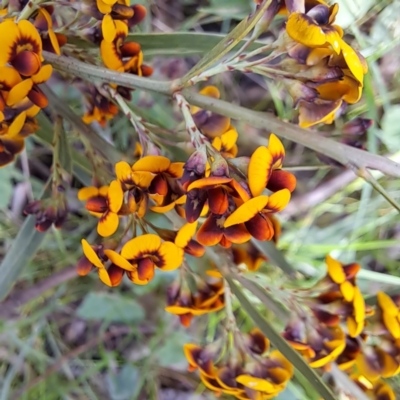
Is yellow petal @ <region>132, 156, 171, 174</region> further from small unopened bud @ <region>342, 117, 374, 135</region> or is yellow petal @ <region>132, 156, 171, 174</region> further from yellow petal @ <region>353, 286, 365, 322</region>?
yellow petal @ <region>353, 286, 365, 322</region>

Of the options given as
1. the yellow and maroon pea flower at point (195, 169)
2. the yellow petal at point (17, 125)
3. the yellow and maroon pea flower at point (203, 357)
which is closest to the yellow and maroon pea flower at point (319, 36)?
the yellow and maroon pea flower at point (195, 169)

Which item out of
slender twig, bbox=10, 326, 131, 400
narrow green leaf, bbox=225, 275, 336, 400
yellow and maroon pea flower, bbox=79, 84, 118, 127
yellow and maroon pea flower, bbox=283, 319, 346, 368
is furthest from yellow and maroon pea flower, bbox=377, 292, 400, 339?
slender twig, bbox=10, 326, 131, 400

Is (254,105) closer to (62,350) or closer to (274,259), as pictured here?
(274,259)

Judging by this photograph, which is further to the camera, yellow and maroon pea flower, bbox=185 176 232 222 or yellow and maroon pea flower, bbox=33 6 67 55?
yellow and maroon pea flower, bbox=33 6 67 55

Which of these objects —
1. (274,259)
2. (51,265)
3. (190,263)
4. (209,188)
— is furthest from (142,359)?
(209,188)

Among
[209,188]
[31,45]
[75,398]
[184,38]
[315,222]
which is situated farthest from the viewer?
[315,222]

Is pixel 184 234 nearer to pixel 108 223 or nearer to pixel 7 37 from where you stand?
pixel 108 223
